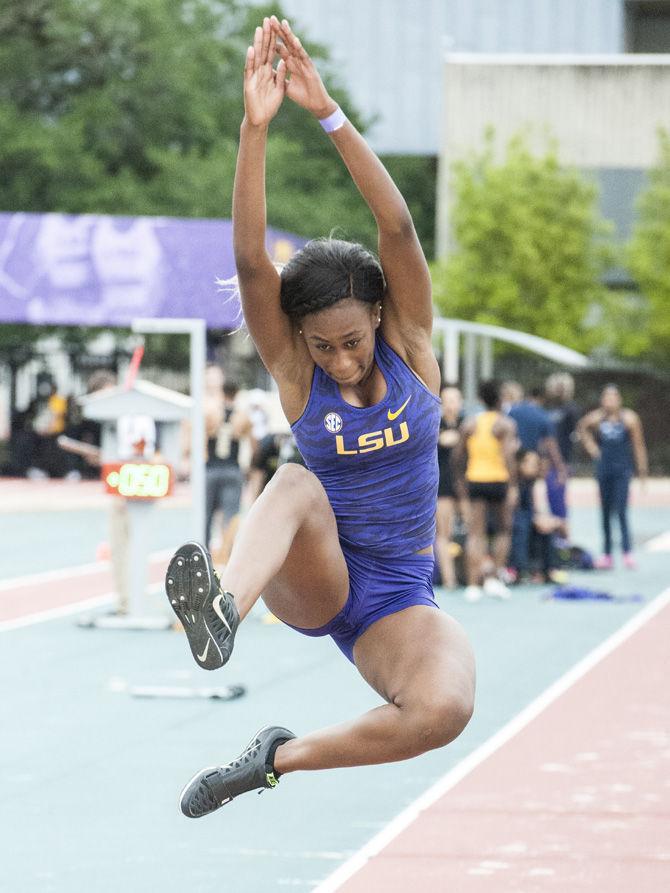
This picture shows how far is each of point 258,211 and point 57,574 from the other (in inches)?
505

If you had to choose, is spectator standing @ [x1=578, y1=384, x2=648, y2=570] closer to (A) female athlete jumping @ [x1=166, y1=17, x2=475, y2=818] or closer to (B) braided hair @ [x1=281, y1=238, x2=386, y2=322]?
(A) female athlete jumping @ [x1=166, y1=17, x2=475, y2=818]

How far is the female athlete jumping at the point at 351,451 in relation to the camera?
4.92 metres

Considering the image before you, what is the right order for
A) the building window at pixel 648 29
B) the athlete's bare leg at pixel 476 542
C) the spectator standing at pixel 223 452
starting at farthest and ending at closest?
the building window at pixel 648 29
the athlete's bare leg at pixel 476 542
the spectator standing at pixel 223 452

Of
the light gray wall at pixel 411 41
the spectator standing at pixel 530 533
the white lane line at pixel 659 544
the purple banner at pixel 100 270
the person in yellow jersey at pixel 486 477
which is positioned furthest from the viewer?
the light gray wall at pixel 411 41

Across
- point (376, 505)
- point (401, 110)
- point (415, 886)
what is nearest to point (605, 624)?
point (415, 886)

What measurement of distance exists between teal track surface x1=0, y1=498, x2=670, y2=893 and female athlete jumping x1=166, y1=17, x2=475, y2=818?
1215 millimetres

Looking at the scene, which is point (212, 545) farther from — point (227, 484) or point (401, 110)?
point (401, 110)

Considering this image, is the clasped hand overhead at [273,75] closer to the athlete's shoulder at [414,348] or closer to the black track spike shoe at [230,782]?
the athlete's shoulder at [414,348]

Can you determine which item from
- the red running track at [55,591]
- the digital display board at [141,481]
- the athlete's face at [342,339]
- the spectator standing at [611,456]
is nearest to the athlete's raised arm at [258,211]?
the athlete's face at [342,339]

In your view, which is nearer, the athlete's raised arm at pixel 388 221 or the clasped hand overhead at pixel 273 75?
the clasped hand overhead at pixel 273 75

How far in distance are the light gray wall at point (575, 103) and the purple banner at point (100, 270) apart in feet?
60.2

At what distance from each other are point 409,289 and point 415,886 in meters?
2.16

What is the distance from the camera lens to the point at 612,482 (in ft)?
59.7

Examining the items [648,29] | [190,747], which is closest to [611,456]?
[190,747]
